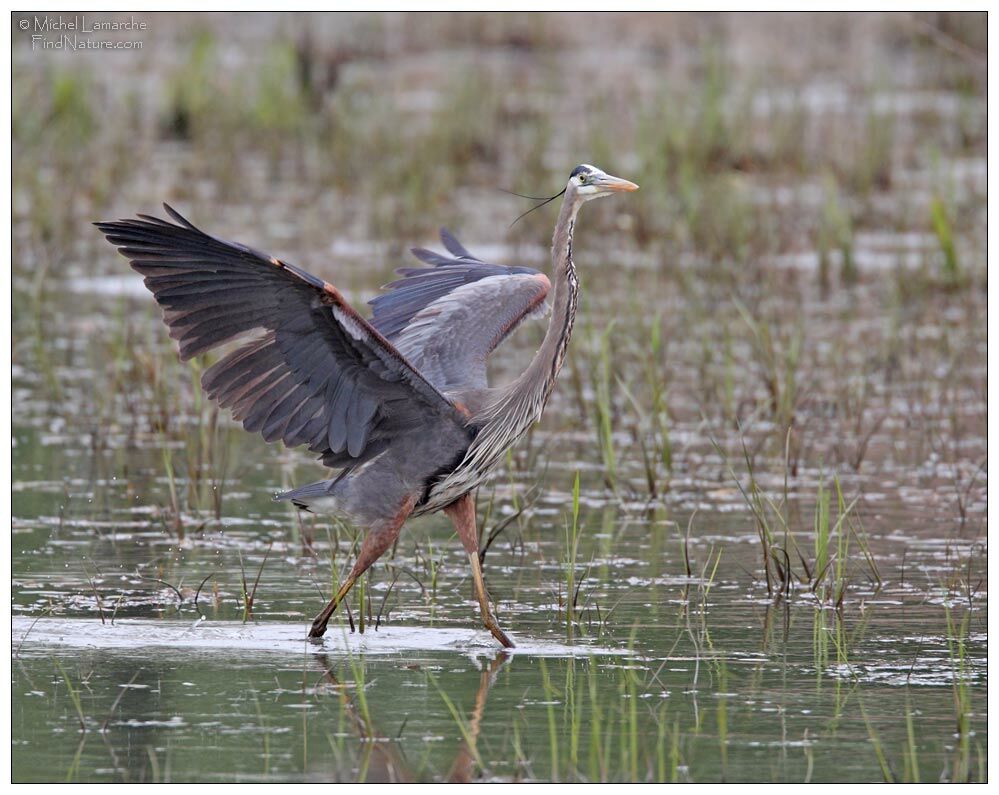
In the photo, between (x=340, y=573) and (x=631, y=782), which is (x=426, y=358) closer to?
(x=340, y=573)

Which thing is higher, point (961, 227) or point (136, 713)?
point (961, 227)

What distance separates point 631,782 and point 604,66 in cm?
1548

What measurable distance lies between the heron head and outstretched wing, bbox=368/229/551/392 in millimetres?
859

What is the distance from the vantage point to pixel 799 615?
617 centimetres

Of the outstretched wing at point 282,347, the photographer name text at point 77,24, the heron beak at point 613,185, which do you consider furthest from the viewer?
the photographer name text at point 77,24

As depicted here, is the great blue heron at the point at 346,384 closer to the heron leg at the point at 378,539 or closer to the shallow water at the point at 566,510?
the heron leg at the point at 378,539

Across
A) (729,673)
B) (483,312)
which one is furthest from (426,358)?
(729,673)

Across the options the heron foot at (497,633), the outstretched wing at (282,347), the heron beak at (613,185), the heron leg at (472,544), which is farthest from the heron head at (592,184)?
the heron foot at (497,633)

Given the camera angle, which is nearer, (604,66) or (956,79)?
(956,79)

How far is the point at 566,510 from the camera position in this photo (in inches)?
299

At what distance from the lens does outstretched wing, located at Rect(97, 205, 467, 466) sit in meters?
5.64

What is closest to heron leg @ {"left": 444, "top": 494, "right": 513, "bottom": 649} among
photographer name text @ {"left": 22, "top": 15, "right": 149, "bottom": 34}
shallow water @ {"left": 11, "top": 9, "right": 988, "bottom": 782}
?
shallow water @ {"left": 11, "top": 9, "right": 988, "bottom": 782}

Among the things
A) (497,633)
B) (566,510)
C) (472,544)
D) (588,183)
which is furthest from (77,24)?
(497,633)

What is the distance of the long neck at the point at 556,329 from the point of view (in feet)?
20.1
